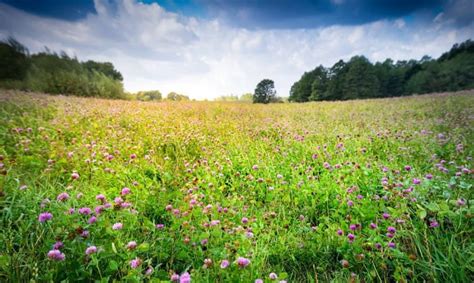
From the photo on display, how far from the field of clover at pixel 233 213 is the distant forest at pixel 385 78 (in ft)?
108

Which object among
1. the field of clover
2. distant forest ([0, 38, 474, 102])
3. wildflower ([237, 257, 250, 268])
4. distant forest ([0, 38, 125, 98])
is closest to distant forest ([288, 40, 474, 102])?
distant forest ([0, 38, 474, 102])

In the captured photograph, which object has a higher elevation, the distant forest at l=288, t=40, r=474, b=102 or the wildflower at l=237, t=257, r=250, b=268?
the distant forest at l=288, t=40, r=474, b=102

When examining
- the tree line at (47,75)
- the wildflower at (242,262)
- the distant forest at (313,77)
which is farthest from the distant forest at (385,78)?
the wildflower at (242,262)

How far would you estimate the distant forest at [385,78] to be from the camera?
→ 93.7 feet

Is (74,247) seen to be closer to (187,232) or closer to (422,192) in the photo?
(187,232)

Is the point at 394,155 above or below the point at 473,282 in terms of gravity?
above

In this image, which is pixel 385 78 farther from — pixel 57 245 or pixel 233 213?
pixel 57 245

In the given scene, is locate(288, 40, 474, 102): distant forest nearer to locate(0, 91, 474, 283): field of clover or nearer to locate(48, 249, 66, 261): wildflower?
locate(0, 91, 474, 283): field of clover

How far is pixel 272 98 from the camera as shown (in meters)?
27.5

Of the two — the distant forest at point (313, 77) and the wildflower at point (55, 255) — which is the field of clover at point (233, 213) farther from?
the distant forest at point (313, 77)

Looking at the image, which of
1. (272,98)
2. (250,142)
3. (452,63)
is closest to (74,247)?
(250,142)

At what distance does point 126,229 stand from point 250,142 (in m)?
3.25

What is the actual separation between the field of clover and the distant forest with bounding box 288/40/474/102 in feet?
108

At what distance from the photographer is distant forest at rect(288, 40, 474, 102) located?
93.7 feet
